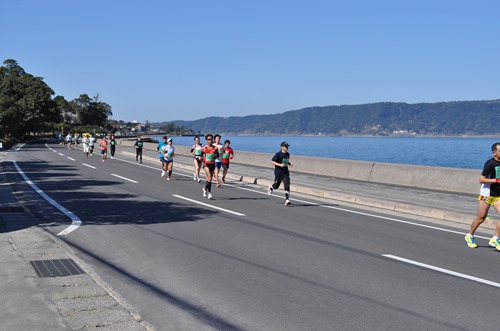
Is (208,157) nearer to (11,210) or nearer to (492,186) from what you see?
(11,210)

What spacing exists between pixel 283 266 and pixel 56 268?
3.02 m

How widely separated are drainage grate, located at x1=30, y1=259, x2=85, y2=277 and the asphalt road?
333 millimetres

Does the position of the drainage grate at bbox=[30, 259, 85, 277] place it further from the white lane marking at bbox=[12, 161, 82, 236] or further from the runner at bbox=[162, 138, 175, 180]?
the runner at bbox=[162, 138, 175, 180]

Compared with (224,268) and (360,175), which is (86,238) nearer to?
(224,268)

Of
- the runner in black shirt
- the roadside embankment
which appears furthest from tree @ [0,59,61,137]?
the runner in black shirt

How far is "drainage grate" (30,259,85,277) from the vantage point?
6945 millimetres

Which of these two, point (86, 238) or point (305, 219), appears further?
point (305, 219)

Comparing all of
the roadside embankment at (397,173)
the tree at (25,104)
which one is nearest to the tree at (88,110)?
the tree at (25,104)

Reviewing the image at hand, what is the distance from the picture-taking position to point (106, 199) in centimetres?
1537

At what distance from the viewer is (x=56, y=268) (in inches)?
285

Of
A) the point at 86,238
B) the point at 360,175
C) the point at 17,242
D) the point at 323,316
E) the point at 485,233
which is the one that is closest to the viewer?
the point at 323,316

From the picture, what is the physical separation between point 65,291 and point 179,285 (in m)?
1.31

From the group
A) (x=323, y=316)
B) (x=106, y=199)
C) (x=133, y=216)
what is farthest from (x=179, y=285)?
(x=106, y=199)

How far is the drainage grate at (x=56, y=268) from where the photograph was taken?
6.95 m
